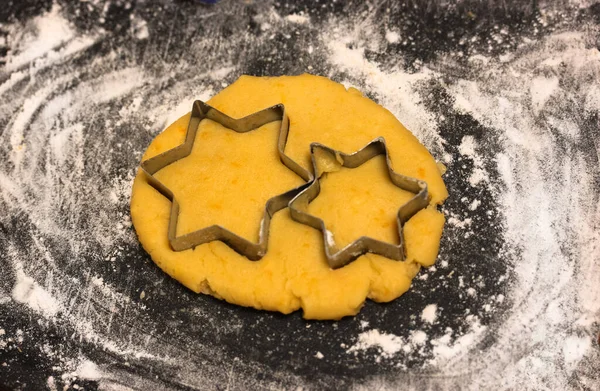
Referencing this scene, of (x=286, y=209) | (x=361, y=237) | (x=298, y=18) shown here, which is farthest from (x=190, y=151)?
(x=298, y=18)

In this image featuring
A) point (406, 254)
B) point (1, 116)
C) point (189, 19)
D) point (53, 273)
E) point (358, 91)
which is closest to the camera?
point (406, 254)

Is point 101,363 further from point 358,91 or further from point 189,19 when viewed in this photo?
point 189,19

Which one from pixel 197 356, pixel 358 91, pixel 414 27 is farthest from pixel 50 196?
pixel 414 27

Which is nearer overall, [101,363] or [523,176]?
[101,363]

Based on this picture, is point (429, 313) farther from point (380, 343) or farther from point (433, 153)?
point (433, 153)

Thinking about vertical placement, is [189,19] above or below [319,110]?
above

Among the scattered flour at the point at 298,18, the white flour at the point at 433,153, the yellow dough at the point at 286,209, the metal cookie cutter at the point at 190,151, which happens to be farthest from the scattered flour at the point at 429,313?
the scattered flour at the point at 298,18

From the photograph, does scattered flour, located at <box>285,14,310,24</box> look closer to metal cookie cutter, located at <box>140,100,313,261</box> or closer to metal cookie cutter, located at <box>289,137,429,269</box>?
metal cookie cutter, located at <box>140,100,313,261</box>
